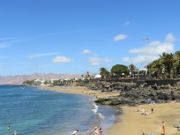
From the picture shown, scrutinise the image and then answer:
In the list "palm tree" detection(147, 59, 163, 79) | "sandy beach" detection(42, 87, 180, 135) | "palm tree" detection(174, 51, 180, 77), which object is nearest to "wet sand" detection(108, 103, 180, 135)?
"sandy beach" detection(42, 87, 180, 135)

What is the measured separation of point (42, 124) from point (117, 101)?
2995 cm

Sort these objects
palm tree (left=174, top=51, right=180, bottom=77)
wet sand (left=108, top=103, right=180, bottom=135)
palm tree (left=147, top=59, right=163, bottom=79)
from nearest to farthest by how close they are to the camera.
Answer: wet sand (left=108, top=103, right=180, bottom=135), palm tree (left=174, top=51, right=180, bottom=77), palm tree (left=147, top=59, right=163, bottom=79)

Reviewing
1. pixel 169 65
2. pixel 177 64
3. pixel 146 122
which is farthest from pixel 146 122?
pixel 169 65

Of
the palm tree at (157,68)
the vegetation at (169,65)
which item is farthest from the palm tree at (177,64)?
the palm tree at (157,68)

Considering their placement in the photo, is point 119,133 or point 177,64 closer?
point 119,133

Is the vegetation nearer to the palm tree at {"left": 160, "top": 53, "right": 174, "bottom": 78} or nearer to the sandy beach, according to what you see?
the palm tree at {"left": 160, "top": 53, "right": 174, "bottom": 78}

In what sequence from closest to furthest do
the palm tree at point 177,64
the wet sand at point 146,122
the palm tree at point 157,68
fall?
1. the wet sand at point 146,122
2. the palm tree at point 177,64
3. the palm tree at point 157,68

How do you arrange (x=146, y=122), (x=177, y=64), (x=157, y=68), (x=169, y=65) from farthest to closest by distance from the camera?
1. (x=157, y=68)
2. (x=169, y=65)
3. (x=177, y=64)
4. (x=146, y=122)

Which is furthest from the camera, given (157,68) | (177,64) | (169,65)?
(157,68)

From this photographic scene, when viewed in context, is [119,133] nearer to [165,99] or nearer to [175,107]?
[175,107]

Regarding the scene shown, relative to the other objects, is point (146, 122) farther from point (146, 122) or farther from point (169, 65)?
point (169, 65)

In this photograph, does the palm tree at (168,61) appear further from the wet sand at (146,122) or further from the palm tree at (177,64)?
the wet sand at (146,122)

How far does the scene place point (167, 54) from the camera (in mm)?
137500

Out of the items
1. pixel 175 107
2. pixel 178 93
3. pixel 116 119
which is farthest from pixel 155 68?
pixel 116 119
